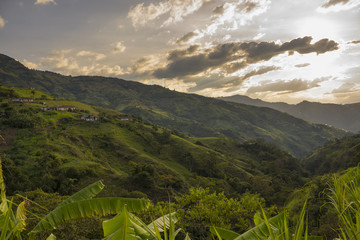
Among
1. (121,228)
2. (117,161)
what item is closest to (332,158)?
(117,161)

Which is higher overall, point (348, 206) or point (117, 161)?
point (348, 206)

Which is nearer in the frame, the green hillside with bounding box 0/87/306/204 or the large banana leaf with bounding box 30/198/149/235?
the large banana leaf with bounding box 30/198/149/235

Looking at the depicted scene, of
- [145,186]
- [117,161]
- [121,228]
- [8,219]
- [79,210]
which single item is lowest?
[117,161]

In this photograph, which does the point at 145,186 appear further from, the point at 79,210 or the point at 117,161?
the point at 79,210

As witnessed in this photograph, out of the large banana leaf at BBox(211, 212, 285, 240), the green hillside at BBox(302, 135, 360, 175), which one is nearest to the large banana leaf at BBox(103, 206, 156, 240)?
the large banana leaf at BBox(211, 212, 285, 240)

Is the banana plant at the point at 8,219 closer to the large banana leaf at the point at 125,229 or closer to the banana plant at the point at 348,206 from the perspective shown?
the large banana leaf at the point at 125,229

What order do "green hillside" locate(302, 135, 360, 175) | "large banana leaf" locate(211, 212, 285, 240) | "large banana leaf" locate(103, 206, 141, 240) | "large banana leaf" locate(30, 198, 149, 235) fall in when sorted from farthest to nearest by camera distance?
"green hillside" locate(302, 135, 360, 175)
"large banana leaf" locate(30, 198, 149, 235)
"large banana leaf" locate(211, 212, 285, 240)
"large banana leaf" locate(103, 206, 141, 240)

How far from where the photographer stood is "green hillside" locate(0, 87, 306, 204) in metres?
36.4

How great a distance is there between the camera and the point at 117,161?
60.5 metres

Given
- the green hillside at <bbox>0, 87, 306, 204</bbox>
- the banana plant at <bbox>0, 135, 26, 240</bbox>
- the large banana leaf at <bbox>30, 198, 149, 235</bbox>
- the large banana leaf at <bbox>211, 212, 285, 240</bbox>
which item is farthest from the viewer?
the green hillside at <bbox>0, 87, 306, 204</bbox>

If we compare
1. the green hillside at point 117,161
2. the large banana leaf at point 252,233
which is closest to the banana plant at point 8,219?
the large banana leaf at point 252,233

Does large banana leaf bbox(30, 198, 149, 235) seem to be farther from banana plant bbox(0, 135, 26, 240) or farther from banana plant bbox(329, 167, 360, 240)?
banana plant bbox(329, 167, 360, 240)

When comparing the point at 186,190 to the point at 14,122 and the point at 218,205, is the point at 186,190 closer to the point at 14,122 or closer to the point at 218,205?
the point at 218,205

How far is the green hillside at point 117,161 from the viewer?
36406mm
